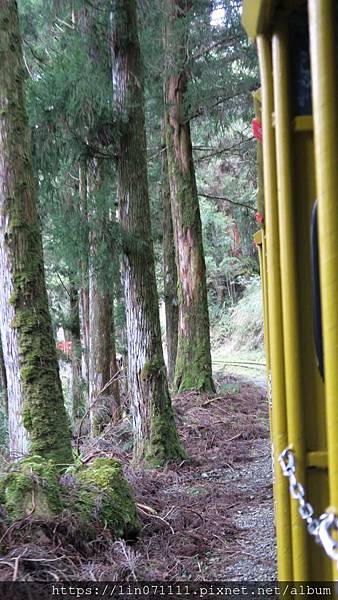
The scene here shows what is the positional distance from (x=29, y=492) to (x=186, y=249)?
8606 mm

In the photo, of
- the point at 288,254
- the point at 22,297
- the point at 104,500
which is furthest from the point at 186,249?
the point at 288,254

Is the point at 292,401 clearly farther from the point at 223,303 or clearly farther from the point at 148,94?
the point at 223,303

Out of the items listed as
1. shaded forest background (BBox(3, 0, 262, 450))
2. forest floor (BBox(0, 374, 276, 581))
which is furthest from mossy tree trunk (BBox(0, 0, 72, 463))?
shaded forest background (BBox(3, 0, 262, 450))

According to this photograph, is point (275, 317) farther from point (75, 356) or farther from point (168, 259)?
point (75, 356)

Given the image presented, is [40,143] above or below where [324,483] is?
above

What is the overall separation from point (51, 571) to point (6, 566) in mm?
308

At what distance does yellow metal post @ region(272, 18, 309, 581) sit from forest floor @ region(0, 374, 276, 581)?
2161mm

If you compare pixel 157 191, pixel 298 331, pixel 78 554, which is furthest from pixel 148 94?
pixel 298 331

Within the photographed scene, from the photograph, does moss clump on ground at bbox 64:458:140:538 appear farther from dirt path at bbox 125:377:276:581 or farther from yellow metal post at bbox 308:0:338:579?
yellow metal post at bbox 308:0:338:579

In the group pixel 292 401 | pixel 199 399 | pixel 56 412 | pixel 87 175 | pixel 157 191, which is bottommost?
pixel 199 399

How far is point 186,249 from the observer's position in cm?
1198

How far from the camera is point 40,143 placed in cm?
670

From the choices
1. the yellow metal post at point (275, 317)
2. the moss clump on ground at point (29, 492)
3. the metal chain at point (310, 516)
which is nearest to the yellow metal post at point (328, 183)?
the metal chain at point (310, 516)

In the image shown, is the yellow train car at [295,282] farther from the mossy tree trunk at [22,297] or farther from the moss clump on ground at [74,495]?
the mossy tree trunk at [22,297]
